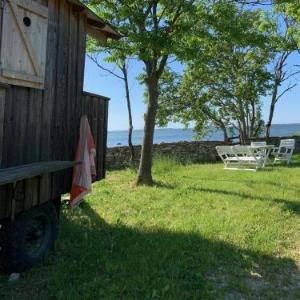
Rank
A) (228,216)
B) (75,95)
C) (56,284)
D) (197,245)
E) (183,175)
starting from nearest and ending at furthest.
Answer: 1. (56,284)
2. (197,245)
3. (75,95)
4. (228,216)
5. (183,175)

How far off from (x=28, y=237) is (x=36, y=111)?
1637 millimetres

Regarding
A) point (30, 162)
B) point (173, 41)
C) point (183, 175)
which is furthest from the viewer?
point (183, 175)

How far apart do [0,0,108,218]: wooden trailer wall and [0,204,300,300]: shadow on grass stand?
0.87m

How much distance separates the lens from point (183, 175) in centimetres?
1398

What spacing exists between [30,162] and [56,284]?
161 cm

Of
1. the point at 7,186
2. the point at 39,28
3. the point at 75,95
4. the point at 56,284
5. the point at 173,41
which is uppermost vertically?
the point at 173,41

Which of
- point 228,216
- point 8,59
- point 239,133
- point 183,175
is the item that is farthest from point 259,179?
point 239,133

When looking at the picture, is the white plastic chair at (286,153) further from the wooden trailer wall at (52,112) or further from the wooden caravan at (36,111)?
the wooden caravan at (36,111)

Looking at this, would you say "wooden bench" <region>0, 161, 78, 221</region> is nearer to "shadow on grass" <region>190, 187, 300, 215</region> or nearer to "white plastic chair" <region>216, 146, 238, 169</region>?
"shadow on grass" <region>190, 187, 300, 215</region>

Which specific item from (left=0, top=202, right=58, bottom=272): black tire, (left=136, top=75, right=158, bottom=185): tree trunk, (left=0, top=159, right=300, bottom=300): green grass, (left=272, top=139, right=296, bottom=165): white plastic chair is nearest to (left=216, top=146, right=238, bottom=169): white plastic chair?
(left=272, top=139, right=296, bottom=165): white plastic chair

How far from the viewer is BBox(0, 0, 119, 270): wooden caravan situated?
16.7 feet

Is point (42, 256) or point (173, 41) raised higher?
point (173, 41)

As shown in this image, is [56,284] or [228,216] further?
[228,216]

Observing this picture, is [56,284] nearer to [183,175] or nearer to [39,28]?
[39,28]
